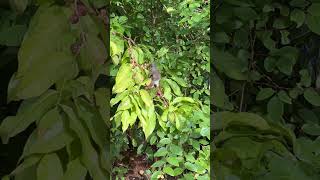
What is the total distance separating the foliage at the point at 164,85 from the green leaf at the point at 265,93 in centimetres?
12

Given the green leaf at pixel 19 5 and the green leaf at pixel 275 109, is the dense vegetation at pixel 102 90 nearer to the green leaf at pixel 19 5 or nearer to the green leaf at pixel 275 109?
the green leaf at pixel 19 5

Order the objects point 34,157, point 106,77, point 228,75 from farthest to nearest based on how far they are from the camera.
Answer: point 228,75 < point 106,77 < point 34,157

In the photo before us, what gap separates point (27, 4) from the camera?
96 cm

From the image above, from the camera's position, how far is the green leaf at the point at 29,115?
2.89 ft

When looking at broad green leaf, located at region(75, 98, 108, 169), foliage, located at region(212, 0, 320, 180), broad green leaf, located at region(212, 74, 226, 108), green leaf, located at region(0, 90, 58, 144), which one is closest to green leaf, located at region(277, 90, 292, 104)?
foliage, located at region(212, 0, 320, 180)

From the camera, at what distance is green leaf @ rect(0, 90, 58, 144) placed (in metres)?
0.88

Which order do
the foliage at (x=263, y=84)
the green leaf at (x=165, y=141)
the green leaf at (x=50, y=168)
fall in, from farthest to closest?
the green leaf at (x=165, y=141)
the foliage at (x=263, y=84)
the green leaf at (x=50, y=168)

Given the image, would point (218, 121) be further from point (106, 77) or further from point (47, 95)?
point (47, 95)

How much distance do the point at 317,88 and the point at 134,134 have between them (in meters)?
0.43

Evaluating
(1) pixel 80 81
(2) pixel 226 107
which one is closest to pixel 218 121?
(2) pixel 226 107

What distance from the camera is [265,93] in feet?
3.75

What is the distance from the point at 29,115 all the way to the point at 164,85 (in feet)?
1.14

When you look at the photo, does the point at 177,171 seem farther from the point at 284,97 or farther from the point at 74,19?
the point at 74,19

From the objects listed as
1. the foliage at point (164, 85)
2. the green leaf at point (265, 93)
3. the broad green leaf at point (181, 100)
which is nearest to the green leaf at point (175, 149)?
the foliage at point (164, 85)
